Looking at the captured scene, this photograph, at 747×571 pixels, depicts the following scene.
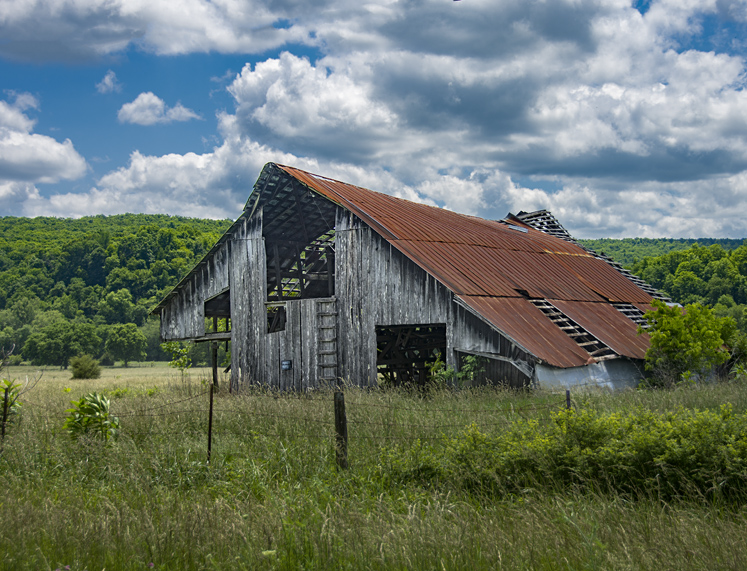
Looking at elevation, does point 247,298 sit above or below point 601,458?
above

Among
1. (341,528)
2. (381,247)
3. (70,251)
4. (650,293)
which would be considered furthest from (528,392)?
(70,251)

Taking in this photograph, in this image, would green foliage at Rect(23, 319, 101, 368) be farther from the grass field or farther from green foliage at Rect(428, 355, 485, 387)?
the grass field

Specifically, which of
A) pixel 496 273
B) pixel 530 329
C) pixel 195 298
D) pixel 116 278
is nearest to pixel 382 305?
pixel 496 273

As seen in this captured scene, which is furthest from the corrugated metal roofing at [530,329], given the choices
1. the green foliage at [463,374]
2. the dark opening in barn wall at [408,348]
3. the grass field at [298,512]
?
the grass field at [298,512]

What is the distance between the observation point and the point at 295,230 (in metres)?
21.5

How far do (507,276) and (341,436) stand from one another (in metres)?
12.7

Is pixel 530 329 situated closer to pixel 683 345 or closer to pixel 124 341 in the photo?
pixel 683 345

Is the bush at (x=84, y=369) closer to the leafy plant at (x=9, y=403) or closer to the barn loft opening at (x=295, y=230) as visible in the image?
the barn loft opening at (x=295, y=230)

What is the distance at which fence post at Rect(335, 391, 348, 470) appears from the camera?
7.25 m

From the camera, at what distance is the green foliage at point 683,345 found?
51.3 feet

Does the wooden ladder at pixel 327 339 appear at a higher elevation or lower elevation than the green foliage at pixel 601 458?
higher

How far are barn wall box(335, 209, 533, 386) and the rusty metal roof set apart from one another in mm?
437

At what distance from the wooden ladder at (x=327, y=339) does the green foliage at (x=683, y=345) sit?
8896mm

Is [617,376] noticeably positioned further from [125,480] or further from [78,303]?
[78,303]
